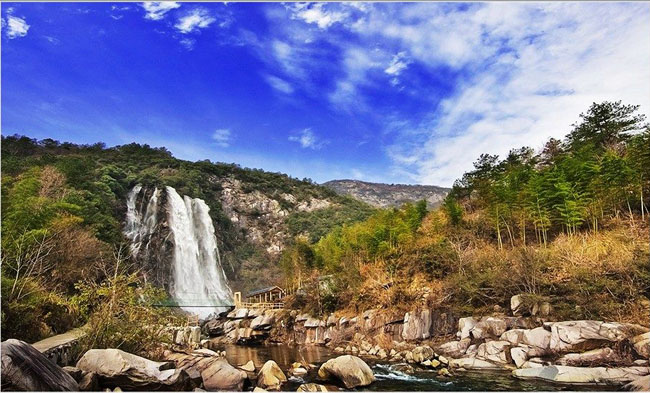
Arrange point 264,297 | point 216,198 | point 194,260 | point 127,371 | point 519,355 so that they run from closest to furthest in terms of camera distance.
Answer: point 127,371, point 519,355, point 264,297, point 194,260, point 216,198

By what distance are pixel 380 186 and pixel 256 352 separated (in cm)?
13357

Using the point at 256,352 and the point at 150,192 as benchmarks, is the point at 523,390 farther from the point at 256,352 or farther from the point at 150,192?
the point at 150,192

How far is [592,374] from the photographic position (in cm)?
982

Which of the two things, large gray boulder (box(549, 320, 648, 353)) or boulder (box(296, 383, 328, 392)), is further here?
large gray boulder (box(549, 320, 648, 353))

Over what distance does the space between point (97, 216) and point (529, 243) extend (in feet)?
86.7

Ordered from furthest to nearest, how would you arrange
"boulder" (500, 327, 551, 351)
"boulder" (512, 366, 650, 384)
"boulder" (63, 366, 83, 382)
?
1. "boulder" (500, 327, 551, 351)
2. "boulder" (512, 366, 650, 384)
3. "boulder" (63, 366, 83, 382)

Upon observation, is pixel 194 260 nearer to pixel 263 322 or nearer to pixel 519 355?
pixel 263 322

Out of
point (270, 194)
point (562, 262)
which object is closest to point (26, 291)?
point (562, 262)

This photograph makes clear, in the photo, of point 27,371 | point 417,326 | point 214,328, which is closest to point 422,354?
point 417,326

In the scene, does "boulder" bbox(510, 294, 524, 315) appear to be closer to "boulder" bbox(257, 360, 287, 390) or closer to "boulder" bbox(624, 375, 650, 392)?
"boulder" bbox(624, 375, 650, 392)

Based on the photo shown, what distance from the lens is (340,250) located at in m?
29.0

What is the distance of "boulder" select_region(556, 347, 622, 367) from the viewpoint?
1080 cm

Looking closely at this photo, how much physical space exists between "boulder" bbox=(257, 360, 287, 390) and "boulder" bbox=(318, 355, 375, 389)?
1199 mm

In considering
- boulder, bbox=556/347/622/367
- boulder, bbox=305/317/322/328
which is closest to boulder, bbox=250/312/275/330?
boulder, bbox=305/317/322/328
